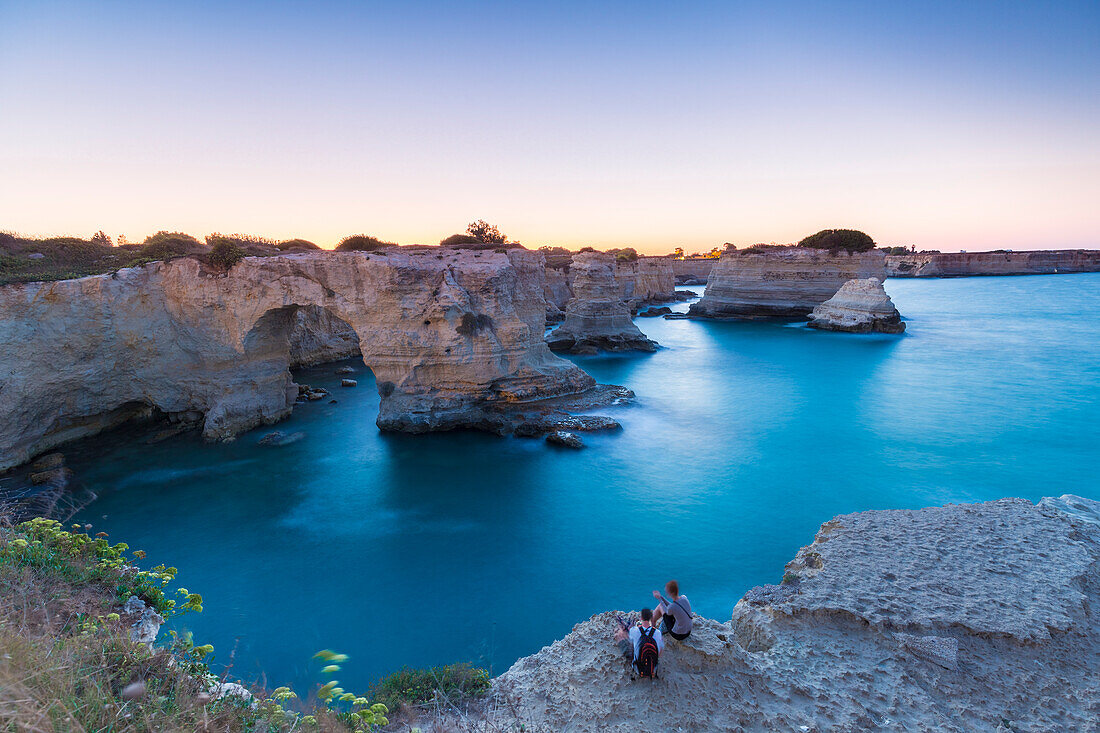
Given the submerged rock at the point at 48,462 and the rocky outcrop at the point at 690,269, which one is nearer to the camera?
the submerged rock at the point at 48,462

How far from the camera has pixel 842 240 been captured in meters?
47.6

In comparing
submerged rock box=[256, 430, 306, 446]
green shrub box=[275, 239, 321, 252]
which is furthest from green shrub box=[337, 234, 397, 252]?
submerged rock box=[256, 430, 306, 446]

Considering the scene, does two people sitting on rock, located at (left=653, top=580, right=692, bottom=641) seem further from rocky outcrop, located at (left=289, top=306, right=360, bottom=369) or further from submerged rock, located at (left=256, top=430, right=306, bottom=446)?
rocky outcrop, located at (left=289, top=306, right=360, bottom=369)

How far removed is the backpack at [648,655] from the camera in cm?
455

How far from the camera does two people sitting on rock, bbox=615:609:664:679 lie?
15.0ft

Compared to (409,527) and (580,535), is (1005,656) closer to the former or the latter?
(580,535)

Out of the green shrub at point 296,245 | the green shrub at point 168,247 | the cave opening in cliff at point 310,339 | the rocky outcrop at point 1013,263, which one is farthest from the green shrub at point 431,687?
the rocky outcrop at point 1013,263

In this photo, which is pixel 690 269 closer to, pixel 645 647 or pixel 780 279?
pixel 780 279

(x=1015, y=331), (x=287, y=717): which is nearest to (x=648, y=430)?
(x=287, y=717)

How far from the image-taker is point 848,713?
4332 millimetres

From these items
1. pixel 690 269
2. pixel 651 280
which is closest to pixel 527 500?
pixel 651 280

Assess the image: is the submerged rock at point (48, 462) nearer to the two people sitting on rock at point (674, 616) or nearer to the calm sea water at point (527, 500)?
the calm sea water at point (527, 500)

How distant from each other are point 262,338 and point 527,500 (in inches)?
410

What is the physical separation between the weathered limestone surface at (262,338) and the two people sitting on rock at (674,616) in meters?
11.4
